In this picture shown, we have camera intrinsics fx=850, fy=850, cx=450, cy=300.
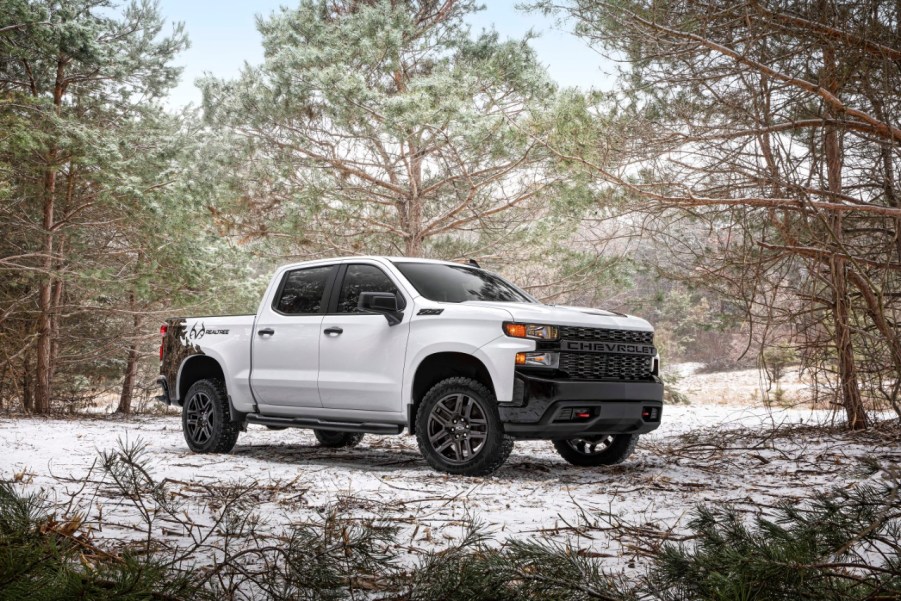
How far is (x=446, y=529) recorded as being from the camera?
190 inches

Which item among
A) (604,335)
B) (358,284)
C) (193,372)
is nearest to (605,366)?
(604,335)

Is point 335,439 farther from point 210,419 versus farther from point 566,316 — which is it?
point 566,316

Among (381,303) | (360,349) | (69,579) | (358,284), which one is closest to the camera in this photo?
(69,579)

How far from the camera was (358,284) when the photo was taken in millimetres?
8242

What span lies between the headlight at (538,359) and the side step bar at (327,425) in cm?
138

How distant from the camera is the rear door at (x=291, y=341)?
8.23 m

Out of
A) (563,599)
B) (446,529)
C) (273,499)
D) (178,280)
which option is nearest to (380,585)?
(563,599)

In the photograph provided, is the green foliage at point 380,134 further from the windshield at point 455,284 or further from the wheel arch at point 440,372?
the wheel arch at point 440,372

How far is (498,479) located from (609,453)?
171cm

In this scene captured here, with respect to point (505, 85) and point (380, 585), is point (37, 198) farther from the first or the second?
point (380, 585)

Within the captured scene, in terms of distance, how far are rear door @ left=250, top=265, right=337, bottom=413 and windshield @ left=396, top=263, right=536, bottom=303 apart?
931mm

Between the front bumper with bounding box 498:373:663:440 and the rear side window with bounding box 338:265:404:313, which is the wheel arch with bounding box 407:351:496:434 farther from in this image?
the rear side window with bounding box 338:265:404:313

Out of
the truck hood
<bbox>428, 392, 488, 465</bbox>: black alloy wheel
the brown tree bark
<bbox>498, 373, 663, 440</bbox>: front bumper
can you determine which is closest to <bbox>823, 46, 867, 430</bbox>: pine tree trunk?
the truck hood

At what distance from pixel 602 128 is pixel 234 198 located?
36.0ft
